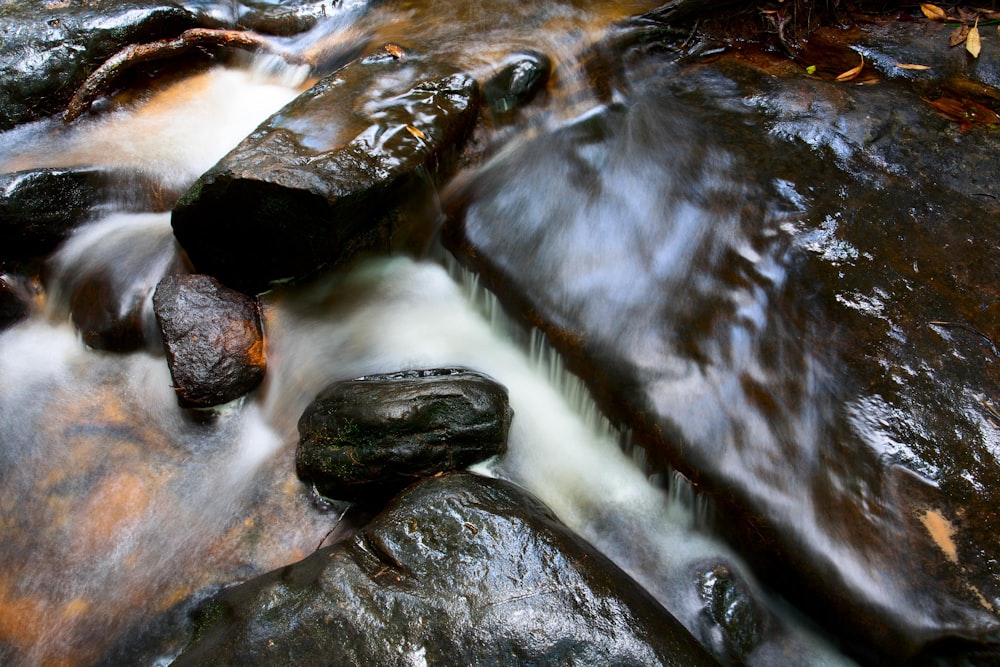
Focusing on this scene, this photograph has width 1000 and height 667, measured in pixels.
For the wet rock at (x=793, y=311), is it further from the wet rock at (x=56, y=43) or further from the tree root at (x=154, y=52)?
the wet rock at (x=56, y=43)

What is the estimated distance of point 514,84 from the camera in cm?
502

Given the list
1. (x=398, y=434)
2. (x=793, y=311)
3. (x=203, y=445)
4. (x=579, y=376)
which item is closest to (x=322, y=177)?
(x=398, y=434)

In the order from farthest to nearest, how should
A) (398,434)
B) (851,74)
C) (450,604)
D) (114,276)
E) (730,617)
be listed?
1. (851,74)
2. (114,276)
3. (398,434)
4. (730,617)
5. (450,604)

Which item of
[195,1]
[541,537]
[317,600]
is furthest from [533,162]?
[195,1]

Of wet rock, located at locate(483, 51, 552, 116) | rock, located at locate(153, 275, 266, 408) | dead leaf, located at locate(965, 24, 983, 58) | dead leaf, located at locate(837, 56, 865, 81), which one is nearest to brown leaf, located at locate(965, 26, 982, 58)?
dead leaf, located at locate(965, 24, 983, 58)

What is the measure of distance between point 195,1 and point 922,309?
21.0 ft

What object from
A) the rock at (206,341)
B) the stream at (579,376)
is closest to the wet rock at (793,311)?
the stream at (579,376)

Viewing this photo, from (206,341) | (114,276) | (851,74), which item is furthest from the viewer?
(851,74)

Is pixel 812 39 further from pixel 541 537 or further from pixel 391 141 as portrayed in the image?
pixel 541 537

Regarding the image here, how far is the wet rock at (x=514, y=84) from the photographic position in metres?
4.96

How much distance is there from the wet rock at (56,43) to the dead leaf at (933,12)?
260 inches

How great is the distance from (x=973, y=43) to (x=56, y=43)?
289 inches

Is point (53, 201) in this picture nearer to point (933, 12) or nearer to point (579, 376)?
point (579, 376)

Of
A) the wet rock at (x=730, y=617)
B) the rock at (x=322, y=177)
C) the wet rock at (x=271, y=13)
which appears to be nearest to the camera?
the wet rock at (x=730, y=617)
